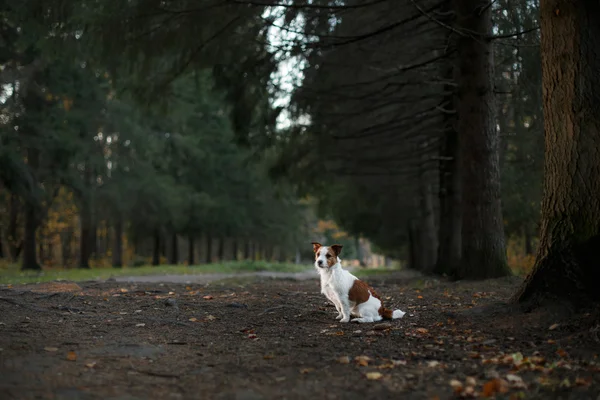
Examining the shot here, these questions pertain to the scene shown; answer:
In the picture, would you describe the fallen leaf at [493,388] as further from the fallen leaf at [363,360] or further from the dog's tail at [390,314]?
the dog's tail at [390,314]

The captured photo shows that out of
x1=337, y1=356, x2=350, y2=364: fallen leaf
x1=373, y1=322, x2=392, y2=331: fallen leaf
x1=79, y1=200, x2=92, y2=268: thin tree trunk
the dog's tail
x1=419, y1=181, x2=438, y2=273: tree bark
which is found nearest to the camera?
x1=337, y1=356, x2=350, y2=364: fallen leaf

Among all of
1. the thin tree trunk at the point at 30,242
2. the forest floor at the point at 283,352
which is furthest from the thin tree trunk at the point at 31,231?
the forest floor at the point at 283,352

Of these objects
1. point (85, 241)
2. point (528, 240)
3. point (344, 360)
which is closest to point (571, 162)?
point (344, 360)

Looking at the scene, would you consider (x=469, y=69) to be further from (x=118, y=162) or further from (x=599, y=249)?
(x=118, y=162)

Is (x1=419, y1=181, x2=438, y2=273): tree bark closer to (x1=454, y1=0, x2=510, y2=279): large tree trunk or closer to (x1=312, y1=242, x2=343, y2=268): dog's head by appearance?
(x1=454, y1=0, x2=510, y2=279): large tree trunk

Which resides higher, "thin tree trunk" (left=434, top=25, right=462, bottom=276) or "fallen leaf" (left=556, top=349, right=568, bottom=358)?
"thin tree trunk" (left=434, top=25, right=462, bottom=276)

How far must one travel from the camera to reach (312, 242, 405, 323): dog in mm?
7113

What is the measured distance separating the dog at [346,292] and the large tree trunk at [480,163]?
17.3 ft

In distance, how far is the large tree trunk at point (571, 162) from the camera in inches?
243

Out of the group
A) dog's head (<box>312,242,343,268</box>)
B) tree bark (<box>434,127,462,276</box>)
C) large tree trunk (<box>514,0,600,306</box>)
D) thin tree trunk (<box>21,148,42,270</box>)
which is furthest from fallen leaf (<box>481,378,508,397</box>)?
thin tree trunk (<box>21,148,42,270</box>)

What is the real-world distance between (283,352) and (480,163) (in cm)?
772

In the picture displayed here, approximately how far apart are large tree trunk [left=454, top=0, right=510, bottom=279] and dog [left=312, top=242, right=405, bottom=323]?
5260 millimetres

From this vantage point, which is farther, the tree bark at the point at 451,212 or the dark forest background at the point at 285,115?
the tree bark at the point at 451,212

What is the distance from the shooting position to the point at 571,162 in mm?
6332
